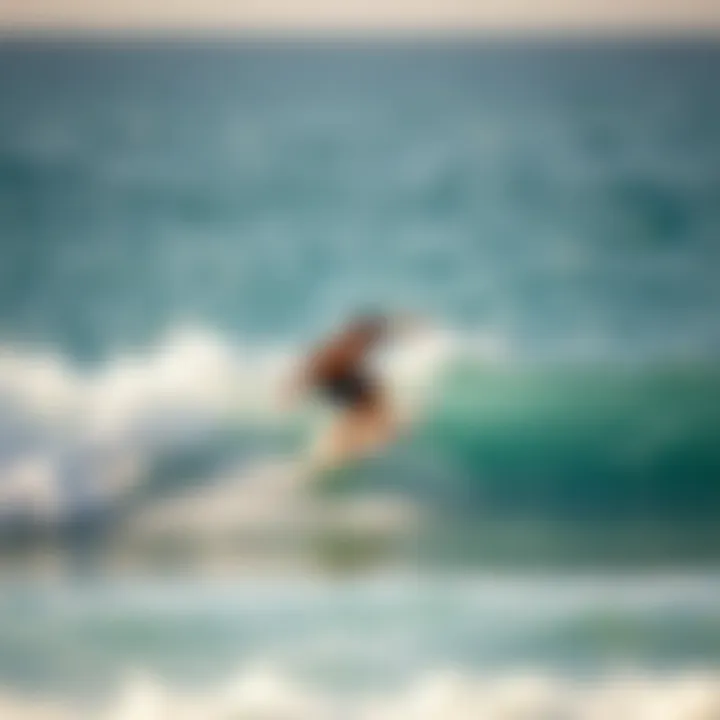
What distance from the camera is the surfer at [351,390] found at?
1.37 metres

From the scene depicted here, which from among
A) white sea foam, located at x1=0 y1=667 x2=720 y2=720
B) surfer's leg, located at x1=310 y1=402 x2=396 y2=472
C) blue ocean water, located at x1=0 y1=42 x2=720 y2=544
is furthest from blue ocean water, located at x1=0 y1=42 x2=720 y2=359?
white sea foam, located at x1=0 y1=667 x2=720 y2=720

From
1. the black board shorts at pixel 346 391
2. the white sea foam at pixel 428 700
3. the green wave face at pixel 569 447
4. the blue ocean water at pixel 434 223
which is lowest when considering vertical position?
the white sea foam at pixel 428 700

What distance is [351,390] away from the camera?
54.4 inches

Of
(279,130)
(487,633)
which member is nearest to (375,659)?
(487,633)

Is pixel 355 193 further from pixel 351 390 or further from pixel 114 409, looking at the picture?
pixel 114 409

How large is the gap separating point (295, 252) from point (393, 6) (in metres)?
0.34

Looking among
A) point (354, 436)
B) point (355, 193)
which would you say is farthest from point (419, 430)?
point (355, 193)

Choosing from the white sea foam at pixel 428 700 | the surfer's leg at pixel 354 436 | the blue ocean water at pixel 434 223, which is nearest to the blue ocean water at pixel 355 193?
the blue ocean water at pixel 434 223

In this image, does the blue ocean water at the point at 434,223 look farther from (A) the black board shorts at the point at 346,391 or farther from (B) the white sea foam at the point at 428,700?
(B) the white sea foam at the point at 428,700

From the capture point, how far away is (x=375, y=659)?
1.34 m

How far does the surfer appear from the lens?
4.50 feet

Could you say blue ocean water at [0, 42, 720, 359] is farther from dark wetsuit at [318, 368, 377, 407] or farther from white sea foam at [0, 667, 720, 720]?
white sea foam at [0, 667, 720, 720]

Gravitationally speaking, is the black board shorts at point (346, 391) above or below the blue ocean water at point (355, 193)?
below

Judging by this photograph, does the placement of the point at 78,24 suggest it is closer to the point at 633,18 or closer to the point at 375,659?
the point at 633,18
